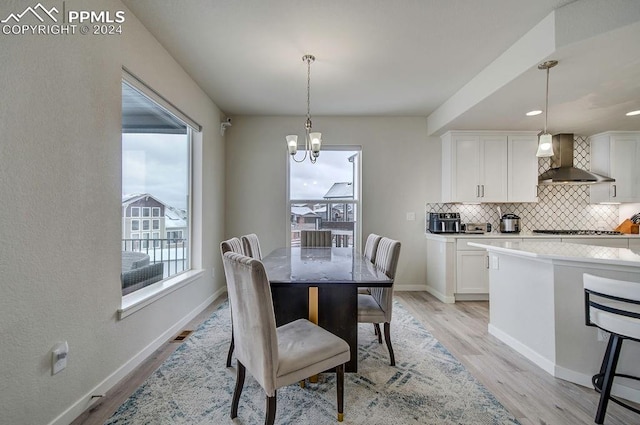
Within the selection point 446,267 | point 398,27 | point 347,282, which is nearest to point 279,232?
point 446,267

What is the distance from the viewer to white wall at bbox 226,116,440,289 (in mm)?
4316

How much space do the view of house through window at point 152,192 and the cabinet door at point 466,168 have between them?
3610 mm

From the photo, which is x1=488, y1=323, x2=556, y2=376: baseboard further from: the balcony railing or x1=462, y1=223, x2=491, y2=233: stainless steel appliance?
the balcony railing

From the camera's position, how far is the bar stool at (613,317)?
1.50 m

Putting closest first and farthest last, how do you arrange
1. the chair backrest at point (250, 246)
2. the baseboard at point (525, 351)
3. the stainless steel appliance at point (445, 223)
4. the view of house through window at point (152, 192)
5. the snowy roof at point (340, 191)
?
the baseboard at point (525, 351), the view of house through window at point (152, 192), the chair backrest at point (250, 246), the stainless steel appliance at point (445, 223), the snowy roof at point (340, 191)

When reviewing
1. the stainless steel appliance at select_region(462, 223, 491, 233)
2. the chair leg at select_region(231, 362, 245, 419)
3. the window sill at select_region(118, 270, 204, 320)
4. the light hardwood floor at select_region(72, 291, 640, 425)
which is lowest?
the light hardwood floor at select_region(72, 291, 640, 425)

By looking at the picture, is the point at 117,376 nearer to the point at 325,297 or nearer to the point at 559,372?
the point at 325,297

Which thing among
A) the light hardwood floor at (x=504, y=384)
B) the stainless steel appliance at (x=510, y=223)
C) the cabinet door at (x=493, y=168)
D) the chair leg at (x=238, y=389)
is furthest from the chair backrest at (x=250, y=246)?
the stainless steel appliance at (x=510, y=223)

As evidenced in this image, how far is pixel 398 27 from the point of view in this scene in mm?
2221

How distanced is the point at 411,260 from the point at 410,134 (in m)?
1.96

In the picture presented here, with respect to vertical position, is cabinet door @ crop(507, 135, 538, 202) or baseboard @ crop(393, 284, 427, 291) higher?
cabinet door @ crop(507, 135, 538, 202)

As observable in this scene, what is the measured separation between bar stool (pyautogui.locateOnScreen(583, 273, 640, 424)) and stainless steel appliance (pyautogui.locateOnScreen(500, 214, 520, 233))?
255 cm

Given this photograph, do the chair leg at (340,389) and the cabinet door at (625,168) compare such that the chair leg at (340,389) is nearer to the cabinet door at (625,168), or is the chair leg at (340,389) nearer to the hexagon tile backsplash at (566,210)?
the hexagon tile backsplash at (566,210)

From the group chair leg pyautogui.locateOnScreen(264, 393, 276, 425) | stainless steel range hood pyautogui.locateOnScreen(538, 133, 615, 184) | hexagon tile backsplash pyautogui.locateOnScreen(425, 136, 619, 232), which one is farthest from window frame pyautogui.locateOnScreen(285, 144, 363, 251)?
chair leg pyautogui.locateOnScreen(264, 393, 276, 425)
